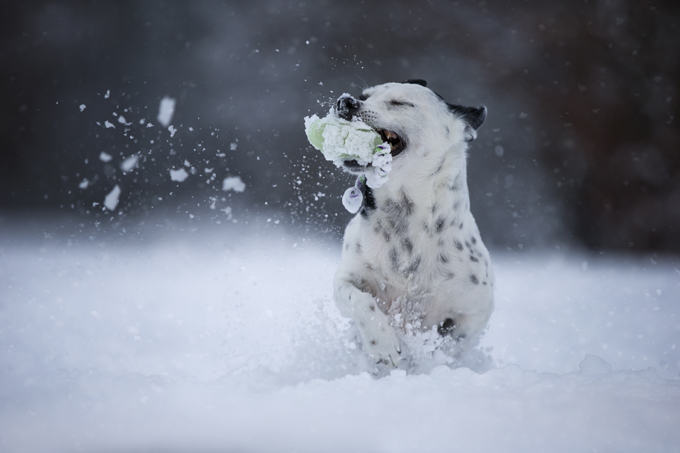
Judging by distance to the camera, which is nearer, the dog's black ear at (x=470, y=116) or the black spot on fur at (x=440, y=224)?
the black spot on fur at (x=440, y=224)

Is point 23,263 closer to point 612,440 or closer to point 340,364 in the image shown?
point 340,364

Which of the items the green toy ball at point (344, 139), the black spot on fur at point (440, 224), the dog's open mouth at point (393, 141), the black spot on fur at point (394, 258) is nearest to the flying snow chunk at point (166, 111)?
the green toy ball at point (344, 139)

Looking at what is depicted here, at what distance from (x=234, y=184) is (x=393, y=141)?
356cm

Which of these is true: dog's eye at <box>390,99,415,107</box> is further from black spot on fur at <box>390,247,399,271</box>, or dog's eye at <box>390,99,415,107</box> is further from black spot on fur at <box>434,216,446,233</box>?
black spot on fur at <box>390,247,399,271</box>

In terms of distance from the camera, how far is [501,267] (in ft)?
18.8

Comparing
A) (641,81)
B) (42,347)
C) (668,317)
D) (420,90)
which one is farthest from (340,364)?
(641,81)

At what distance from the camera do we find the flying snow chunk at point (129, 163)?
567 centimetres

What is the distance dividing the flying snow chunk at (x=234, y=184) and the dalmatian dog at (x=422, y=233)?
3219 mm

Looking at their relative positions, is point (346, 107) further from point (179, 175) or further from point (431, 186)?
point (179, 175)

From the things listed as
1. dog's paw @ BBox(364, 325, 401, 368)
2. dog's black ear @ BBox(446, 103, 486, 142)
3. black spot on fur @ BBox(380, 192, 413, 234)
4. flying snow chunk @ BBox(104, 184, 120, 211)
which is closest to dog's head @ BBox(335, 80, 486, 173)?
dog's black ear @ BBox(446, 103, 486, 142)

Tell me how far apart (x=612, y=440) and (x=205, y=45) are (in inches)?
203

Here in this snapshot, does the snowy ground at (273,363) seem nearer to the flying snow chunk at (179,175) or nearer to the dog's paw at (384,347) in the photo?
the dog's paw at (384,347)

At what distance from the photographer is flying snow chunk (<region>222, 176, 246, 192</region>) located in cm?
583

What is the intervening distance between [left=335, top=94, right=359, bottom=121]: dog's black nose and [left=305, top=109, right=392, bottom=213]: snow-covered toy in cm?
3
